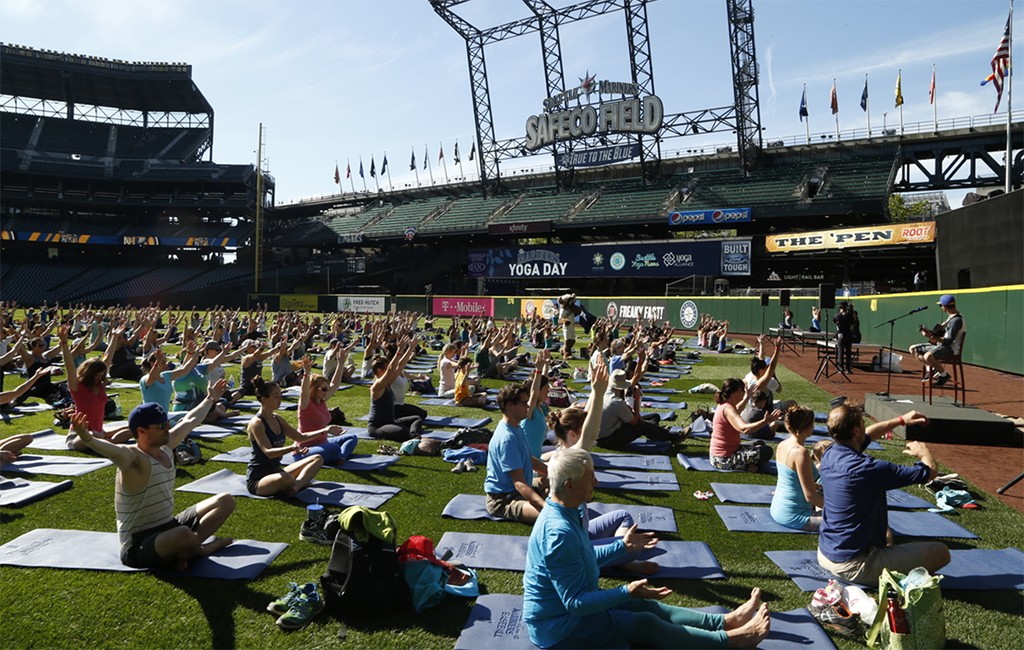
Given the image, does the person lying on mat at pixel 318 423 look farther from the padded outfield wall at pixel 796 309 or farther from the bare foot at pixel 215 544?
the padded outfield wall at pixel 796 309

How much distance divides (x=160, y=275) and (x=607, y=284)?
47.4m

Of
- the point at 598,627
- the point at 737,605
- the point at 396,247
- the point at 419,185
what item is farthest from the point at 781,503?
the point at 419,185

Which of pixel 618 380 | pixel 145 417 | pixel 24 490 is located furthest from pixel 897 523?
pixel 24 490

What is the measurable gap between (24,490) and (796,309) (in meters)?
33.8

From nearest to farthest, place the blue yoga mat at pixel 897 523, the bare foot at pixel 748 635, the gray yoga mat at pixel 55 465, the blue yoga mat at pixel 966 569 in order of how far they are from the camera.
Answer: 1. the bare foot at pixel 748 635
2. the blue yoga mat at pixel 966 569
3. the blue yoga mat at pixel 897 523
4. the gray yoga mat at pixel 55 465

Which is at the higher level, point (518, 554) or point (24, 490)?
point (24, 490)

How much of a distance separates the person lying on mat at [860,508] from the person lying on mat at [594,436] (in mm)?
1465

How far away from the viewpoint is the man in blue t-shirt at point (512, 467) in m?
6.64

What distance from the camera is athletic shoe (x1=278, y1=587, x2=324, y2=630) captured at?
466 cm

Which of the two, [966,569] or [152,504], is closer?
[152,504]

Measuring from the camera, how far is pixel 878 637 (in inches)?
177

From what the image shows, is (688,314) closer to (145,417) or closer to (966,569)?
(966,569)

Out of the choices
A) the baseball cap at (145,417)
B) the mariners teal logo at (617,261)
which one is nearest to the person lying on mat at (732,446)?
the baseball cap at (145,417)

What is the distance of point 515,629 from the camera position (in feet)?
15.1
